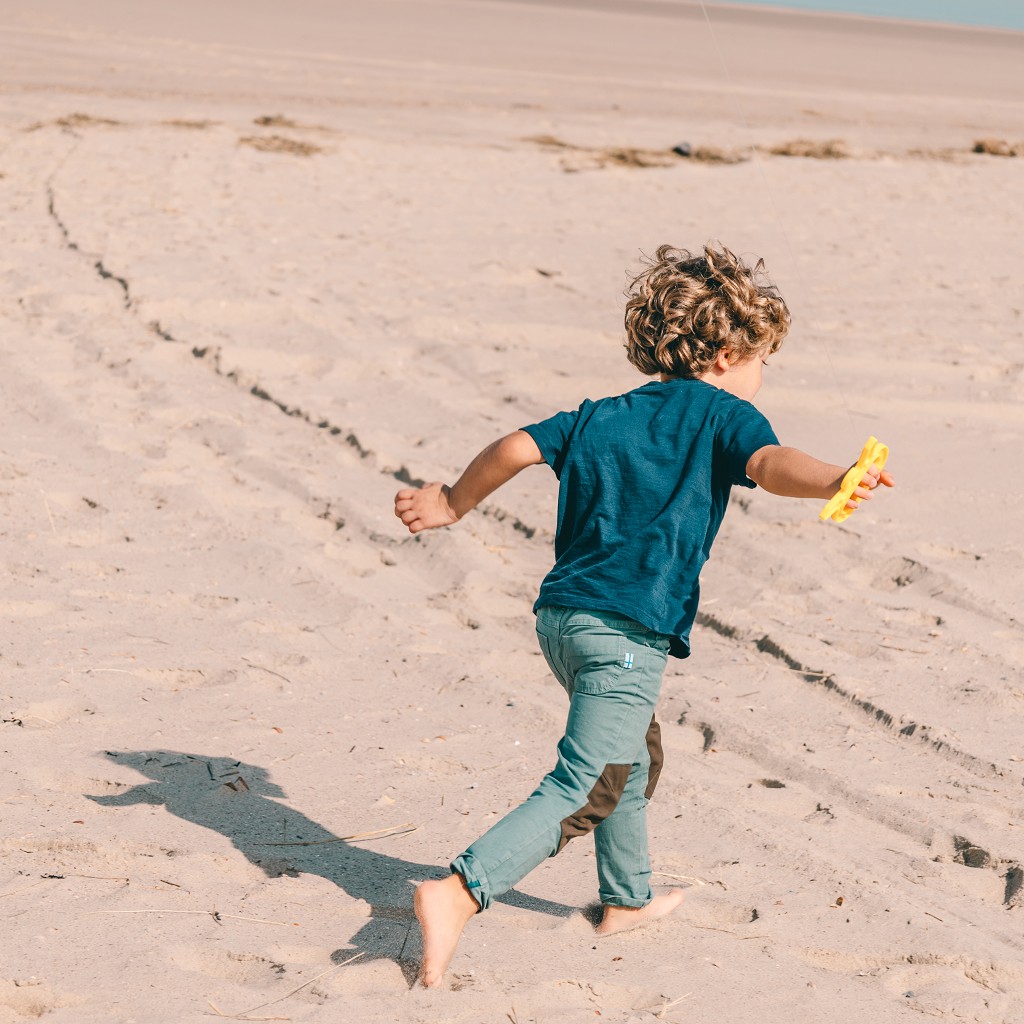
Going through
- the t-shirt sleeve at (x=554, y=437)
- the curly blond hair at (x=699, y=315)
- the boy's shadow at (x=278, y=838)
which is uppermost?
the curly blond hair at (x=699, y=315)

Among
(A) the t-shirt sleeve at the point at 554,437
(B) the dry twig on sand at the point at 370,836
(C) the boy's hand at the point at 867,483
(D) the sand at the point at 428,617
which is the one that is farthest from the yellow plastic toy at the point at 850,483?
(B) the dry twig on sand at the point at 370,836

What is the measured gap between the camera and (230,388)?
6129 millimetres

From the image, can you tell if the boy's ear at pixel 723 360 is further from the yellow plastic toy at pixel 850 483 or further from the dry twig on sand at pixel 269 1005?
the dry twig on sand at pixel 269 1005

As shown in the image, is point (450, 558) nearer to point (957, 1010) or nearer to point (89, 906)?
point (89, 906)

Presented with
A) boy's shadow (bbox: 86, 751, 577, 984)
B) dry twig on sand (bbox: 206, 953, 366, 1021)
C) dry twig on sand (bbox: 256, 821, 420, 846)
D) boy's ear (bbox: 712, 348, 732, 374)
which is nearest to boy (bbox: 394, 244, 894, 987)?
boy's ear (bbox: 712, 348, 732, 374)

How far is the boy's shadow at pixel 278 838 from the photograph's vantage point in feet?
9.13

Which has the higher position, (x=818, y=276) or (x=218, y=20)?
(x=218, y=20)

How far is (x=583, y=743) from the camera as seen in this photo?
8.23 ft

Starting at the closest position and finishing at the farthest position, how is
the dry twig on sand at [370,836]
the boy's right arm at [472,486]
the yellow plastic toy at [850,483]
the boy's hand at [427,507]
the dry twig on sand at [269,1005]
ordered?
the yellow plastic toy at [850,483], the dry twig on sand at [269,1005], the boy's right arm at [472,486], the boy's hand at [427,507], the dry twig on sand at [370,836]

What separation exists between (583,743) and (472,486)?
0.52 m

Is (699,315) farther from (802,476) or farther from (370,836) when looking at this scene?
(370,836)

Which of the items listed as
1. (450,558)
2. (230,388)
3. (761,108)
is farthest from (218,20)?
(450,558)

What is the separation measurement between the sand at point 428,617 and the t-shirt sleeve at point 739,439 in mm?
996

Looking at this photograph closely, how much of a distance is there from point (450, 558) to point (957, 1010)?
2.50 metres
